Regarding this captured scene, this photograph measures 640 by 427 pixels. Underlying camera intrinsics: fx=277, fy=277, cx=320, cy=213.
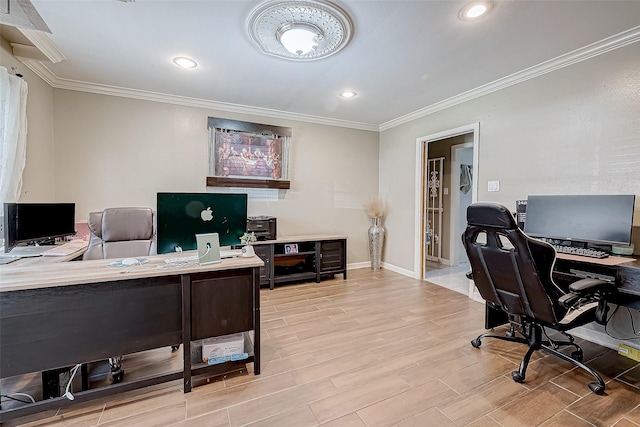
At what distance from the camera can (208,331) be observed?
1.81 metres

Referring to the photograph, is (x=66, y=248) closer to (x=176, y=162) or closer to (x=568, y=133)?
(x=176, y=162)

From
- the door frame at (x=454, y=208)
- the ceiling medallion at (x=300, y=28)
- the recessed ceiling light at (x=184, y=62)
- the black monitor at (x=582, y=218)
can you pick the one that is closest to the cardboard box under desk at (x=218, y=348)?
the ceiling medallion at (x=300, y=28)

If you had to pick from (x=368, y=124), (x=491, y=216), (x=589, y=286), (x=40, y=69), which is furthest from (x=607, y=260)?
(x=40, y=69)

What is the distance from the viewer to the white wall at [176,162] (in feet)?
10.8

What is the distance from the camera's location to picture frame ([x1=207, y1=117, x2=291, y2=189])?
3.86 m

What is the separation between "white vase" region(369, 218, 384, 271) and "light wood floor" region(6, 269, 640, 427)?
2099 mm

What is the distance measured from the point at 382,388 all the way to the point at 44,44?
12.6ft

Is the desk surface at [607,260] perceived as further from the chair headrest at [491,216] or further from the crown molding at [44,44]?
the crown molding at [44,44]

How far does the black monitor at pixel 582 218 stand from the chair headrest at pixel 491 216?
3.54ft

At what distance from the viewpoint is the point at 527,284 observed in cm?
181

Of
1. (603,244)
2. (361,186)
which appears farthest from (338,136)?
(603,244)

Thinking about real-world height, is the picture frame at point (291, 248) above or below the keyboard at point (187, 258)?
below

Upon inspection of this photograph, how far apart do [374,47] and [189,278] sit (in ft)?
7.75

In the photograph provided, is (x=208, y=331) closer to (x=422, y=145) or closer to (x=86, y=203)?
(x=86, y=203)
